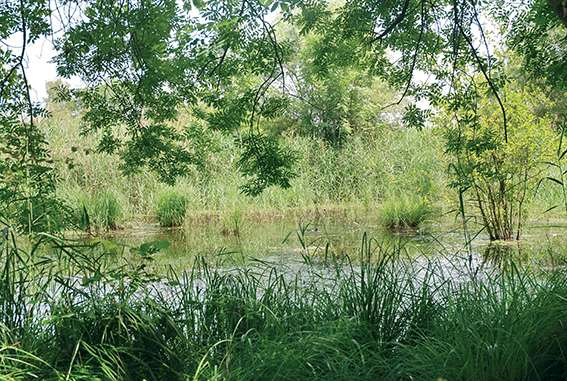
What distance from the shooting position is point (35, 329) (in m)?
3.06

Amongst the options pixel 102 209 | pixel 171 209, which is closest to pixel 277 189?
pixel 171 209

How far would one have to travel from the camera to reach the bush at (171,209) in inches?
457

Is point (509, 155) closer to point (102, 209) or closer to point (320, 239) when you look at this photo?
point (320, 239)

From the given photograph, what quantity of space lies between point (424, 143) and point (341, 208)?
2974 millimetres

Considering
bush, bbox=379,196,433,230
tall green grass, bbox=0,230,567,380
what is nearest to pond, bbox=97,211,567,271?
bush, bbox=379,196,433,230

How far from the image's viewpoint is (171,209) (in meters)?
11.6

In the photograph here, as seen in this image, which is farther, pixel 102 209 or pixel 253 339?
pixel 102 209

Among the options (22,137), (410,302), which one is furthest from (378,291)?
(22,137)

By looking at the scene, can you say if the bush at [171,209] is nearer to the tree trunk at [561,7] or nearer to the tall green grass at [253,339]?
the tall green grass at [253,339]

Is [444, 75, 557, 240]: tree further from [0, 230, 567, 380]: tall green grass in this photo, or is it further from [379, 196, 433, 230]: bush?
[0, 230, 567, 380]: tall green grass

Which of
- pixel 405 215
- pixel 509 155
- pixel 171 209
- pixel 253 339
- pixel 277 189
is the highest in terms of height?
pixel 509 155

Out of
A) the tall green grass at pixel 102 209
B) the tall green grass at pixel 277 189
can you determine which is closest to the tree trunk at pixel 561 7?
the tall green grass at pixel 277 189

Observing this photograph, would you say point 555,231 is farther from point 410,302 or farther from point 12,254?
point 12,254

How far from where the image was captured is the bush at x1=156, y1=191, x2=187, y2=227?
1160 cm
